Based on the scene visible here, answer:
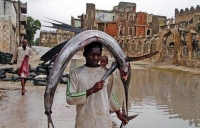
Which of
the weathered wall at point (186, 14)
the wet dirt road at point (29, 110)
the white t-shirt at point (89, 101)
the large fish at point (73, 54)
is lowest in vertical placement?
the wet dirt road at point (29, 110)

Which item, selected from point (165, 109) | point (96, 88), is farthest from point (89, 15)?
point (96, 88)

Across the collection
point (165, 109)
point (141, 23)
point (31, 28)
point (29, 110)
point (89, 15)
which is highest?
point (89, 15)

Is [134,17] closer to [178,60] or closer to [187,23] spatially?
[187,23]

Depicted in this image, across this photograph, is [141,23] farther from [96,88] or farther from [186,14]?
[96,88]

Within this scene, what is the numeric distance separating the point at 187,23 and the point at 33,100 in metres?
45.2

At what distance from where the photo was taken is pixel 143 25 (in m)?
66.4

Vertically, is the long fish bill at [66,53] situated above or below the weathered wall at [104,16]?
below

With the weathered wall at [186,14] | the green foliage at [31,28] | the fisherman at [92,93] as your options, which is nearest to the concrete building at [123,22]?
the weathered wall at [186,14]

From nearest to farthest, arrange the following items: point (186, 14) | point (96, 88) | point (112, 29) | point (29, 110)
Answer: point (96, 88), point (29, 110), point (186, 14), point (112, 29)

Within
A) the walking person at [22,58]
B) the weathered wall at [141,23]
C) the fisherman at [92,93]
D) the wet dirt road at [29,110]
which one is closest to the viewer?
the fisherman at [92,93]

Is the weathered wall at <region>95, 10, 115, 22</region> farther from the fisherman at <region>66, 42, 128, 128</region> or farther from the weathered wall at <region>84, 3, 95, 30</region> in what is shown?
the fisherman at <region>66, 42, 128, 128</region>

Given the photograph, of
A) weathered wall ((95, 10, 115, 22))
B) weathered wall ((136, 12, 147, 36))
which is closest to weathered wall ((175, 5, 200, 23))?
weathered wall ((136, 12, 147, 36))

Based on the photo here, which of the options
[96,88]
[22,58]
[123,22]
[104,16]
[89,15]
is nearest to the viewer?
[96,88]

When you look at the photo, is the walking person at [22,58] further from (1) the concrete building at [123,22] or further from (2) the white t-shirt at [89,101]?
(1) the concrete building at [123,22]
